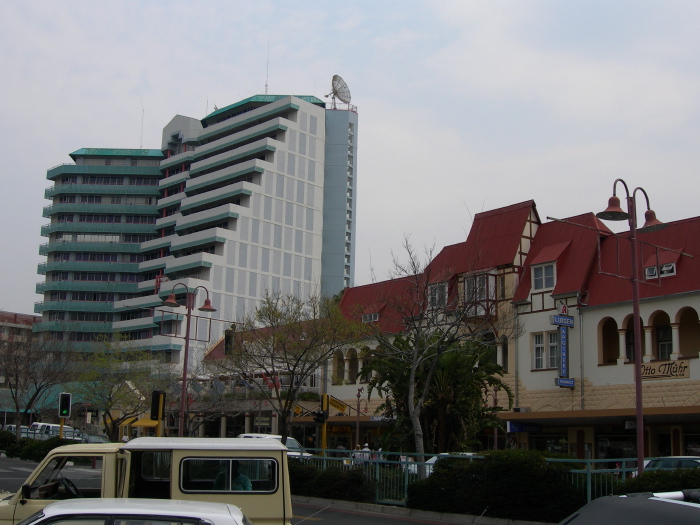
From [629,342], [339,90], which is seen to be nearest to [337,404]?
[629,342]

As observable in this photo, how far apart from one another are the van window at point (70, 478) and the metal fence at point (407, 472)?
10619mm

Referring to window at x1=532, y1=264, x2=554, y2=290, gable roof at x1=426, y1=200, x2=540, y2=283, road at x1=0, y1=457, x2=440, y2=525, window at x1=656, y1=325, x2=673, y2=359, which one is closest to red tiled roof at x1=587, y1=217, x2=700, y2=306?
window at x1=656, y1=325, x2=673, y2=359

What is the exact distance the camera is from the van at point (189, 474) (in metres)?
10.7

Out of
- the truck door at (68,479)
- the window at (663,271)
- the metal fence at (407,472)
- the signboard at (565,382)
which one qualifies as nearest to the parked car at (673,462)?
the metal fence at (407,472)

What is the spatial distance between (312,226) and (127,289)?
90.1 feet

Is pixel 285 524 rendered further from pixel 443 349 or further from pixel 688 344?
pixel 688 344

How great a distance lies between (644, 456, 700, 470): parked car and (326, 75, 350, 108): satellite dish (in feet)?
307

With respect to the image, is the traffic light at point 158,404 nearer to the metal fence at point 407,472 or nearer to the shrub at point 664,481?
the metal fence at point 407,472

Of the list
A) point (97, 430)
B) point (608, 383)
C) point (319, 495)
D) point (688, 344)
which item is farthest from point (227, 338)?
point (97, 430)

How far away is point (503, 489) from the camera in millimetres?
18453

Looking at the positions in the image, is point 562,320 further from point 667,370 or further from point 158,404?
point 158,404

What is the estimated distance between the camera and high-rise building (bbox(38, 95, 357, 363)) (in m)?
90.9

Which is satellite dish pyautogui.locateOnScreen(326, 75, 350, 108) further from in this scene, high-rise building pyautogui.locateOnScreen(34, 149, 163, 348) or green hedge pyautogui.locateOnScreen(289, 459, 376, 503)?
green hedge pyautogui.locateOnScreen(289, 459, 376, 503)

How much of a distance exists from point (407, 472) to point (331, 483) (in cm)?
292
